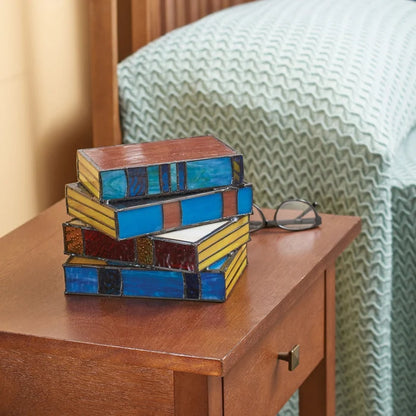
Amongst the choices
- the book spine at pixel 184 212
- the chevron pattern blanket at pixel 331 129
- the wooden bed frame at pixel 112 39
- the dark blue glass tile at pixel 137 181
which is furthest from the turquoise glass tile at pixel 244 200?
the wooden bed frame at pixel 112 39

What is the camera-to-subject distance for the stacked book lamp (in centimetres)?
85

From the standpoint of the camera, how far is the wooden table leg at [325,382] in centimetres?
109

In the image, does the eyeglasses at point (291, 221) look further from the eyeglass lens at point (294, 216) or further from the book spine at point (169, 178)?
the book spine at point (169, 178)

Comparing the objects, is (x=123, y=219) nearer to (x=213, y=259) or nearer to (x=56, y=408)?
(x=213, y=259)

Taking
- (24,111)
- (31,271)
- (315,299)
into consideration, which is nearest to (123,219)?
(31,271)

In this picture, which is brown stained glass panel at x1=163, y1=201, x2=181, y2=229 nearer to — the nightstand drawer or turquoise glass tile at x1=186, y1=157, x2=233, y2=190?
turquoise glass tile at x1=186, y1=157, x2=233, y2=190

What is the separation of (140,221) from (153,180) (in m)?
0.04

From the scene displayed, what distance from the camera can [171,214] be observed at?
860 millimetres

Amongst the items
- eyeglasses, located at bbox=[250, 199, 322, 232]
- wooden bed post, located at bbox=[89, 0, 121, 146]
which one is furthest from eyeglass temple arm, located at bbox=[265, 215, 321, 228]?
wooden bed post, located at bbox=[89, 0, 121, 146]

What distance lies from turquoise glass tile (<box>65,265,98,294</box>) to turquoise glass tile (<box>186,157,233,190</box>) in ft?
0.43

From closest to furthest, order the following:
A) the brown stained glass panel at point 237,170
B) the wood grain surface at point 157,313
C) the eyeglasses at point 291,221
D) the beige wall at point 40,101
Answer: the wood grain surface at point 157,313, the brown stained glass panel at point 237,170, the eyeglasses at point 291,221, the beige wall at point 40,101

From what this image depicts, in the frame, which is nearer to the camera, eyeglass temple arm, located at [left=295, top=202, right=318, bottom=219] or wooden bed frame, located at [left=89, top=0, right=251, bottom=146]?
eyeglass temple arm, located at [left=295, top=202, right=318, bottom=219]

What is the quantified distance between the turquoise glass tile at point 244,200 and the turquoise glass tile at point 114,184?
12 cm

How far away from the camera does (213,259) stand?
0.87m
